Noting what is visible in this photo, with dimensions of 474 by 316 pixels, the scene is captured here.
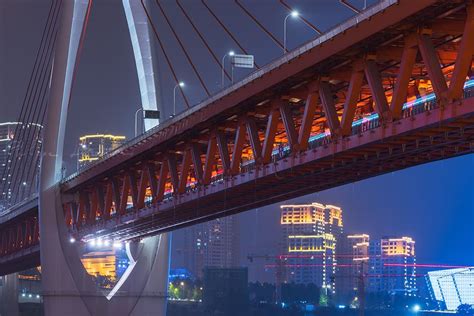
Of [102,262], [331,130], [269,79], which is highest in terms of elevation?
[269,79]

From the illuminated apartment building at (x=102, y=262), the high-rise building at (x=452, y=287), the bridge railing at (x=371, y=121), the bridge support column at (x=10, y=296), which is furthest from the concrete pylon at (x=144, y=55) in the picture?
the high-rise building at (x=452, y=287)

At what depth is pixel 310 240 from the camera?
157m

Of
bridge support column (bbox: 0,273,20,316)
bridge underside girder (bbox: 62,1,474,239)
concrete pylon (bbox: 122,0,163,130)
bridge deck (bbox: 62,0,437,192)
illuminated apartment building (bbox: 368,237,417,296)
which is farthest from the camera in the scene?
illuminated apartment building (bbox: 368,237,417,296)

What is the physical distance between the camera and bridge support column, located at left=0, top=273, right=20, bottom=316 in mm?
94500

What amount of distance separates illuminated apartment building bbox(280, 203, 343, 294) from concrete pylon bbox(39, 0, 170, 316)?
316ft

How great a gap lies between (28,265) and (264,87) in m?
49.6

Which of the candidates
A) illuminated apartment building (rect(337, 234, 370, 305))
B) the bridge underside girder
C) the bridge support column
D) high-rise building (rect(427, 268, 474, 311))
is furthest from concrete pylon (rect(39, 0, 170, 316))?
illuminated apartment building (rect(337, 234, 370, 305))

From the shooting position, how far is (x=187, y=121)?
36000 mm

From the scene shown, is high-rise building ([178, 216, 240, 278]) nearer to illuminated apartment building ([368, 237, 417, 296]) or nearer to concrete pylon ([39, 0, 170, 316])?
illuminated apartment building ([368, 237, 417, 296])

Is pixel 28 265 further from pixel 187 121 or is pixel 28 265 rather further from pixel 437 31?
pixel 437 31

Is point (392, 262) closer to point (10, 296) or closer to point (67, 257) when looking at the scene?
point (10, 296)

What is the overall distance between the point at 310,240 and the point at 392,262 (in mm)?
16568

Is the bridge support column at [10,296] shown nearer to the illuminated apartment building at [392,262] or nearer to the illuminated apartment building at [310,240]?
the illuminated apartment building at [310,240]

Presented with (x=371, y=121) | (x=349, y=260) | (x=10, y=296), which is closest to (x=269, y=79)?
(x=371, y=121)
